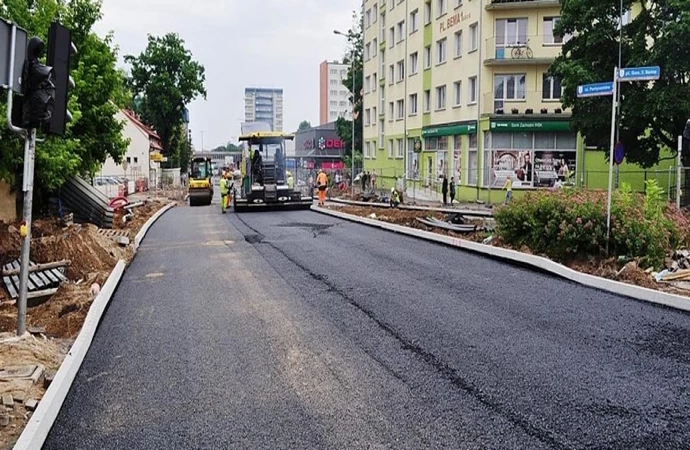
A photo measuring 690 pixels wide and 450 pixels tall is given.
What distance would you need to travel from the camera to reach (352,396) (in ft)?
18.9

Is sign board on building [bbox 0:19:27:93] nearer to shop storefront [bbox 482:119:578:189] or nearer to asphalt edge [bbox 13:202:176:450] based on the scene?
asphalt edge [bbox 13:202:176:450]

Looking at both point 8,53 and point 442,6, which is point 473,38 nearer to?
point 442,6

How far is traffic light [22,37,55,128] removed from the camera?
7.10 m

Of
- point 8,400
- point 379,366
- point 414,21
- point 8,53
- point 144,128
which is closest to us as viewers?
point 8,400

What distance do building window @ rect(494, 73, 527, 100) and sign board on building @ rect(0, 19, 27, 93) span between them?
108ft

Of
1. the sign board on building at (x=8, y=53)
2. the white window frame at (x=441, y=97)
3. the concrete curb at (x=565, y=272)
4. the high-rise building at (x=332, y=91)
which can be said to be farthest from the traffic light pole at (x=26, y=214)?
the high-rise building at (x=332, y=91)

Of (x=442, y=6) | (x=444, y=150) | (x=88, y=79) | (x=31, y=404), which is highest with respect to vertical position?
(x=442, y=6)

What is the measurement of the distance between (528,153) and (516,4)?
25.8 ft

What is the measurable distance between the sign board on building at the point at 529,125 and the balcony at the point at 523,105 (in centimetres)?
36

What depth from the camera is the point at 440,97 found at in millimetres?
44000

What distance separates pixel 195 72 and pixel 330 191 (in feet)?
110

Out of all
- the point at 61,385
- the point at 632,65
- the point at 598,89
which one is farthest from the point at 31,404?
the point at 632,65

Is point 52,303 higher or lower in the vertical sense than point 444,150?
lower

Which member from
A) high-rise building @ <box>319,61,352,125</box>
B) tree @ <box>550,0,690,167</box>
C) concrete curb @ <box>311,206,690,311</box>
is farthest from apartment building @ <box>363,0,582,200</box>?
high-rise building @ <box>319,61,352,125</box>
